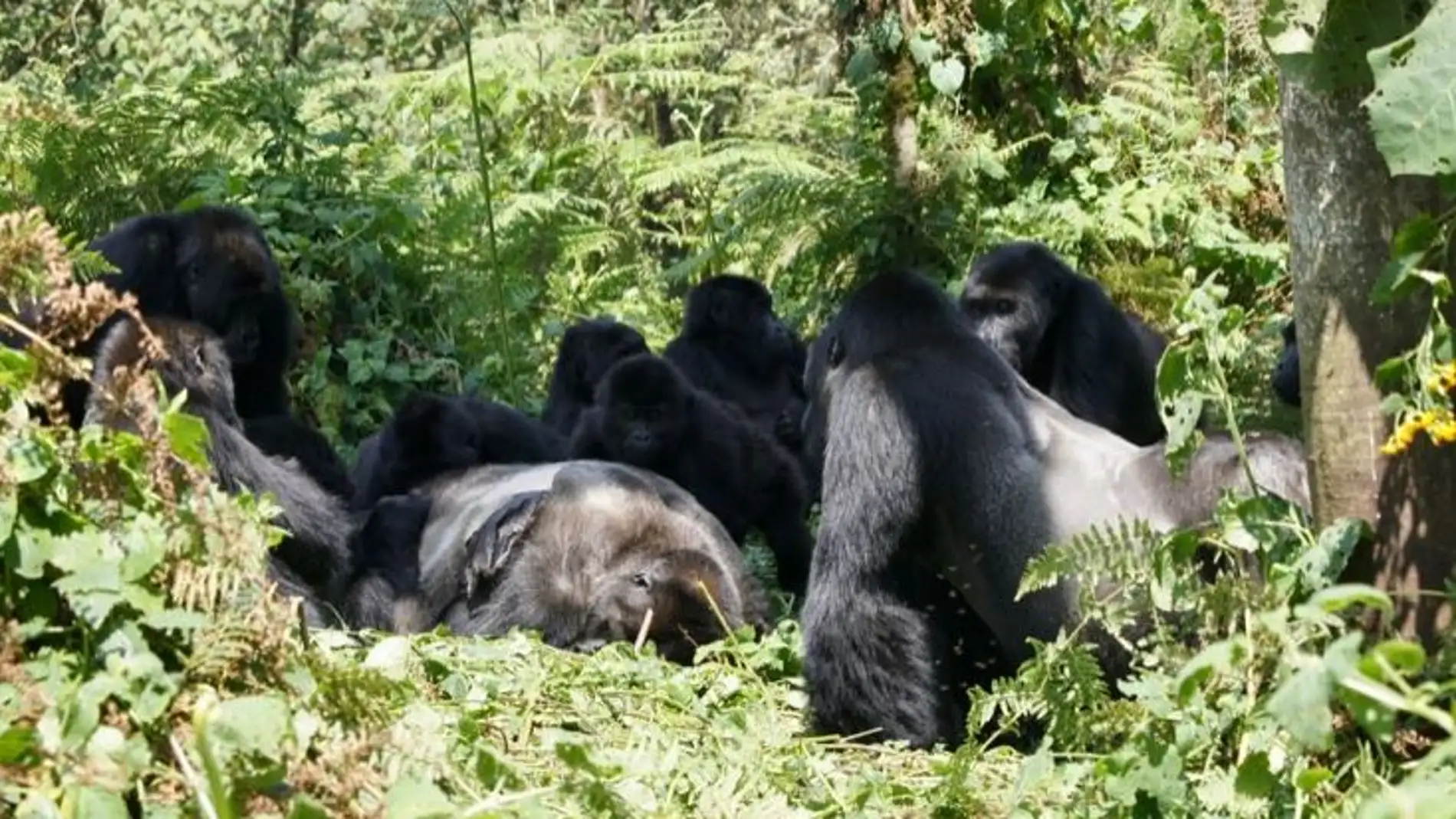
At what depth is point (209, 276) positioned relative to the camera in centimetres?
689

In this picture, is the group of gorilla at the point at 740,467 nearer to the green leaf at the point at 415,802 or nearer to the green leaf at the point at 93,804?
the green leaf at the point at 93,804

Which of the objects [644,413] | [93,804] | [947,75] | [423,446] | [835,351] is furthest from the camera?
[947,75]

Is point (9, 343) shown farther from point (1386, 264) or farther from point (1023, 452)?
point (1386, 264)

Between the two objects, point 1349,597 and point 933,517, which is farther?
point 933,517

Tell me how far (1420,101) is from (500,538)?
399cm

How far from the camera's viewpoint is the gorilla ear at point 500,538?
6.79 metres

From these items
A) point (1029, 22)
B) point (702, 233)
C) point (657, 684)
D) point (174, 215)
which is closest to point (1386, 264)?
point (657, 684)

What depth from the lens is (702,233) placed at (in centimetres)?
1231

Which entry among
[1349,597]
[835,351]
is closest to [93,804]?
[1349,597]

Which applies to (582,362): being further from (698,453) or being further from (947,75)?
(947,75)

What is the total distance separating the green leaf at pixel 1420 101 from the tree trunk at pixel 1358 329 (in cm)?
31

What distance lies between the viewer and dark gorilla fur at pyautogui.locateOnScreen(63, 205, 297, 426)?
688cm

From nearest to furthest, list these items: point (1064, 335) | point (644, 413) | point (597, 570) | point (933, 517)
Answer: point (933, 517), point (597, 570), point (1064, 335), point (644, 413)

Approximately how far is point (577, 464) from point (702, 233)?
5.55m
